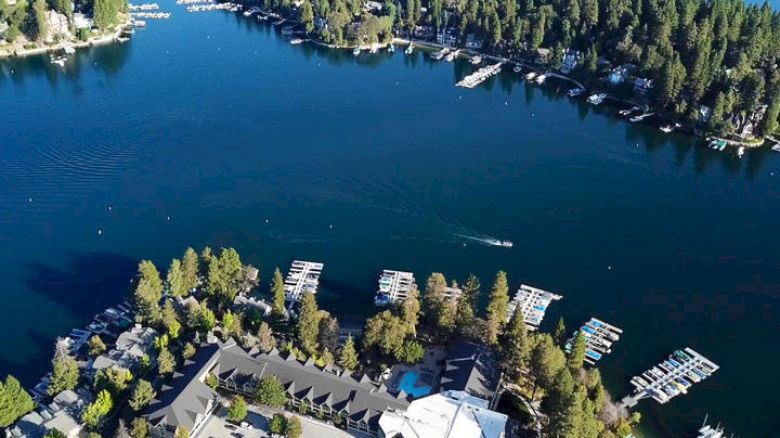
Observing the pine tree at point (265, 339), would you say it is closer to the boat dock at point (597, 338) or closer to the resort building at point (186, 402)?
the resort building at point (186, 402)

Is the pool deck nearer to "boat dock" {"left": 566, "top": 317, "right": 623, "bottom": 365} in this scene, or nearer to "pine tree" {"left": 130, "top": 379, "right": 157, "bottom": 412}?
"boat dock" {"left": 566, "top": 317, "right": 623, "bottom": 365}

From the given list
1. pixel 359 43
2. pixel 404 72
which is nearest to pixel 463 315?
pixel 404 72

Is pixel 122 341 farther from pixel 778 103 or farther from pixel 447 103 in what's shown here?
pixel 778 103

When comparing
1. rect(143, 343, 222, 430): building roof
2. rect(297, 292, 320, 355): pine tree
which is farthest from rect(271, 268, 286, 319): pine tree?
rect(143, 343, 222, 430): building roof

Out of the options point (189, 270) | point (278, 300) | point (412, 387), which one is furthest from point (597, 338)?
point (189, 270)

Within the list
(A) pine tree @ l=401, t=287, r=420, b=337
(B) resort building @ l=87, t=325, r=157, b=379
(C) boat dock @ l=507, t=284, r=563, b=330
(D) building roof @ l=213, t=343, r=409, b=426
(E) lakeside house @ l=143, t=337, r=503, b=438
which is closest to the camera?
(E) lakeside house @ l=143, t=337, r=503, b=438

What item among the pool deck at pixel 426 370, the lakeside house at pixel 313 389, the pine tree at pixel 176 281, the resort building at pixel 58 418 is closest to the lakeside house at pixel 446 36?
the pine tree at pixel 176 281
